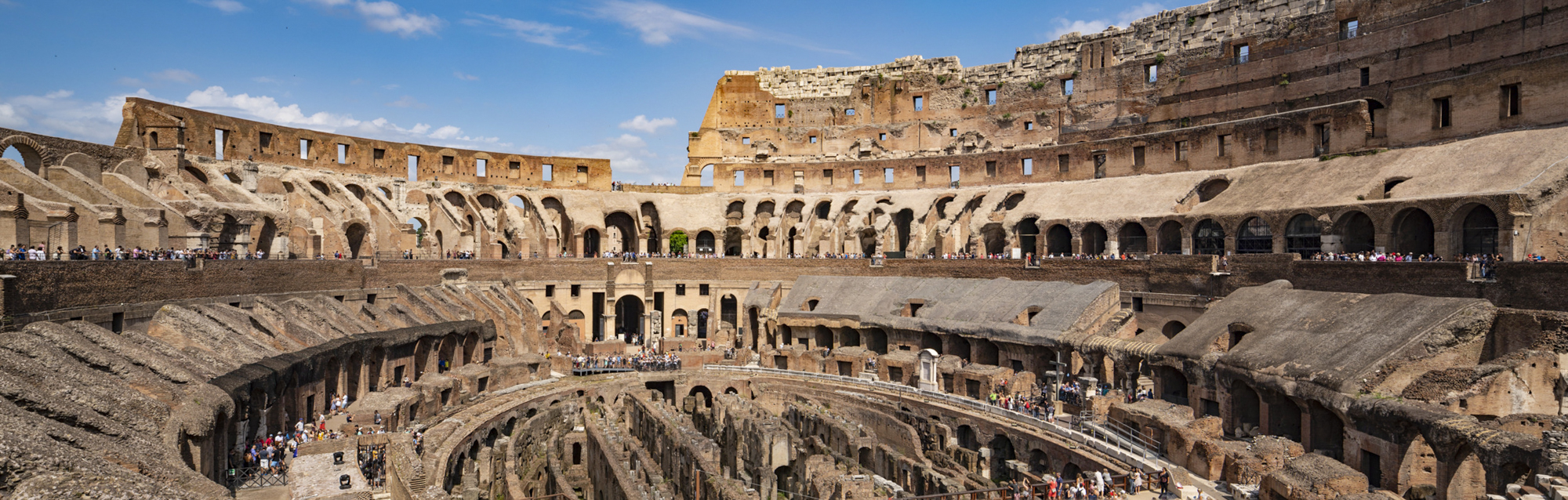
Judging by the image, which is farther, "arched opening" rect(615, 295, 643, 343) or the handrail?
"arched opening" rect(615, 295, 643, 343)

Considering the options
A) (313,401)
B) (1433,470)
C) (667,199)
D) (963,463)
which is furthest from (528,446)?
(667,199)

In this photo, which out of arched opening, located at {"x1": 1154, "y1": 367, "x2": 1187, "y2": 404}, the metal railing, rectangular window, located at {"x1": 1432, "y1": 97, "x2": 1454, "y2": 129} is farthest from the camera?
rectangular window, located at {"x1": 1432, "y1": 97, "x2": 1454, "y2": 129}

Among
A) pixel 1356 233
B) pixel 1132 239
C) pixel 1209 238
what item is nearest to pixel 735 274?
pixel 1132 239

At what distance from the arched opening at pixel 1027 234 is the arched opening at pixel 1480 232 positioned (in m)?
18.3

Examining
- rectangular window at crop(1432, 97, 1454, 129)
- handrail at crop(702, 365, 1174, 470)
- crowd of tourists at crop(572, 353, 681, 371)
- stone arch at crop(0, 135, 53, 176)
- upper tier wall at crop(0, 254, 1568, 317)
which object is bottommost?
handrail at crop(702, 365, 1174, 470)

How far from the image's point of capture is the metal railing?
58.9ft

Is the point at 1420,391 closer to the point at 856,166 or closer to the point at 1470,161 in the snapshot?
the point at 1470,161

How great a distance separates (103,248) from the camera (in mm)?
26984

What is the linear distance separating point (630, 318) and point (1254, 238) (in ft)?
112

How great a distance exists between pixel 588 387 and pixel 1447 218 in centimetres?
3034

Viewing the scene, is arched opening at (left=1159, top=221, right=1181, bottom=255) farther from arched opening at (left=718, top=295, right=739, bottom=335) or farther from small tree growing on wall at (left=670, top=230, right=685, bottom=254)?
small tree growing on wall at (left=670, top=230, right=685, bottom=254)

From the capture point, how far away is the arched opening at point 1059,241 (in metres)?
42.5

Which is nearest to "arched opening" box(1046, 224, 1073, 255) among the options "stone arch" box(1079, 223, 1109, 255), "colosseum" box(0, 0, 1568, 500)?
"colosseum" box(0, 0, 1568, 500)

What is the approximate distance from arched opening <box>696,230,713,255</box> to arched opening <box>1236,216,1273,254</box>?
3022 centimetres
